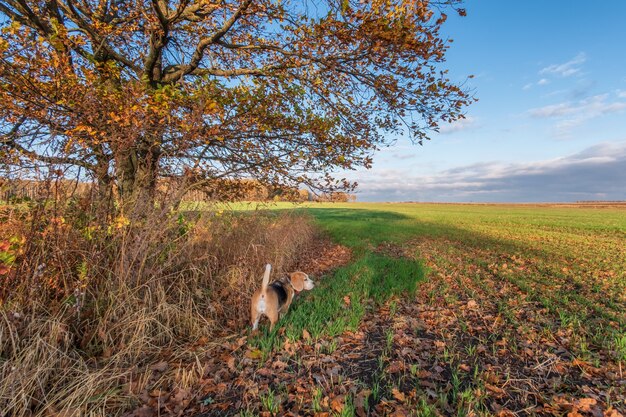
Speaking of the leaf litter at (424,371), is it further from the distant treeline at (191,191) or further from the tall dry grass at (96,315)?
the distant treeline at (191,191)

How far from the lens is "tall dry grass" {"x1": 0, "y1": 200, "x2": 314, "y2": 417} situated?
3648 millimetres

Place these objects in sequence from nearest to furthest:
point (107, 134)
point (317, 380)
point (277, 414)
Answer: point (277, 414)
point (317, 380)
point (107, 134)

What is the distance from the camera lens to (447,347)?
16.3 ft

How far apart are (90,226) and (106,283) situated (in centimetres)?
102

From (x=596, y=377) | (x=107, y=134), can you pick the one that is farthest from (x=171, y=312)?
(x=596, y=377)

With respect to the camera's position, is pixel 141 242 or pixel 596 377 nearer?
pixel 596 377

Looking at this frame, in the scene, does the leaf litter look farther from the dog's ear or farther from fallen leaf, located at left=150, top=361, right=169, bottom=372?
the dog's ear

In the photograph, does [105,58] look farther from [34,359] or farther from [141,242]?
[34,359]

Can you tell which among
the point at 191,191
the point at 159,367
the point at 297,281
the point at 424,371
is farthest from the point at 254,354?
the point at 191,191

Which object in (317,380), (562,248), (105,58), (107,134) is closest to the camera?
(317,380)

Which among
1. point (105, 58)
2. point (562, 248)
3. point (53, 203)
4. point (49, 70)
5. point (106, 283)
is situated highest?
point (105, 58)

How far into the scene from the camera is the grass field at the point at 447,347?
362 centimetres

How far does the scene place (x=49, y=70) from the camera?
5.94 metres

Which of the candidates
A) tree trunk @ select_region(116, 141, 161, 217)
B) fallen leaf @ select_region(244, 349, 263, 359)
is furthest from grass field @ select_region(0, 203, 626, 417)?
tree trunk @ select_region(116, 141, 161, 217)
